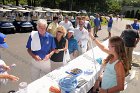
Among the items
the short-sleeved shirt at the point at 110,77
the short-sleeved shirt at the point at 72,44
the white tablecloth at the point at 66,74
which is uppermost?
the short-sleeved shirt at the point at 110,77

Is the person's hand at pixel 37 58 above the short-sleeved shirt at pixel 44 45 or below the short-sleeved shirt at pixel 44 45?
below

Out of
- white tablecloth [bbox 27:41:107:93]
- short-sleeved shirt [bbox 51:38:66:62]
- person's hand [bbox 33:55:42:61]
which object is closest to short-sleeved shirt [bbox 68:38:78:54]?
white tablecloth [bbox 27:41:107:93]

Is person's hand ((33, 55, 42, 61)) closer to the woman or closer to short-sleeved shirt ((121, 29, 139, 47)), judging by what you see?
the woman

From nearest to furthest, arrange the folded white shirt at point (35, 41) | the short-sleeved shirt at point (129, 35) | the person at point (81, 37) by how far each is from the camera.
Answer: the folded white shirt at point (35, 41)
the person at point (81, 37)
the short-sleeved shirt at point (129, 35)

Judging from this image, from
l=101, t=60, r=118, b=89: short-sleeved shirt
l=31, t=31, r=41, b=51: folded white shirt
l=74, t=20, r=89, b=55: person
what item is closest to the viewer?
l=101, t=60, r=118, b=89: short-sleeved shirt

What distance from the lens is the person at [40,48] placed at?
580 centimetres

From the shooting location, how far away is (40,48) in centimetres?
589

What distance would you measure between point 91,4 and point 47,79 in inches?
3130

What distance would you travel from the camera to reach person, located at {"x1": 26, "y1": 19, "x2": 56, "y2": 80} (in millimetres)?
5797

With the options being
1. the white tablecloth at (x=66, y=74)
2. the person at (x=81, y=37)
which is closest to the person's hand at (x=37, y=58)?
the white tablecloth at (x=66, y=74)

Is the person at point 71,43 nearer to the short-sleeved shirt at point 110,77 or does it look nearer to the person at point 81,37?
the person at point 81,37

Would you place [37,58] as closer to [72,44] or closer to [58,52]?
[58,52]

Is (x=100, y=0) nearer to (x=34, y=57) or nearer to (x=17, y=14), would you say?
(x=17, y=14)

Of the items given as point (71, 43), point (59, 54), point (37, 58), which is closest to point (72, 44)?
point (71, 43)
